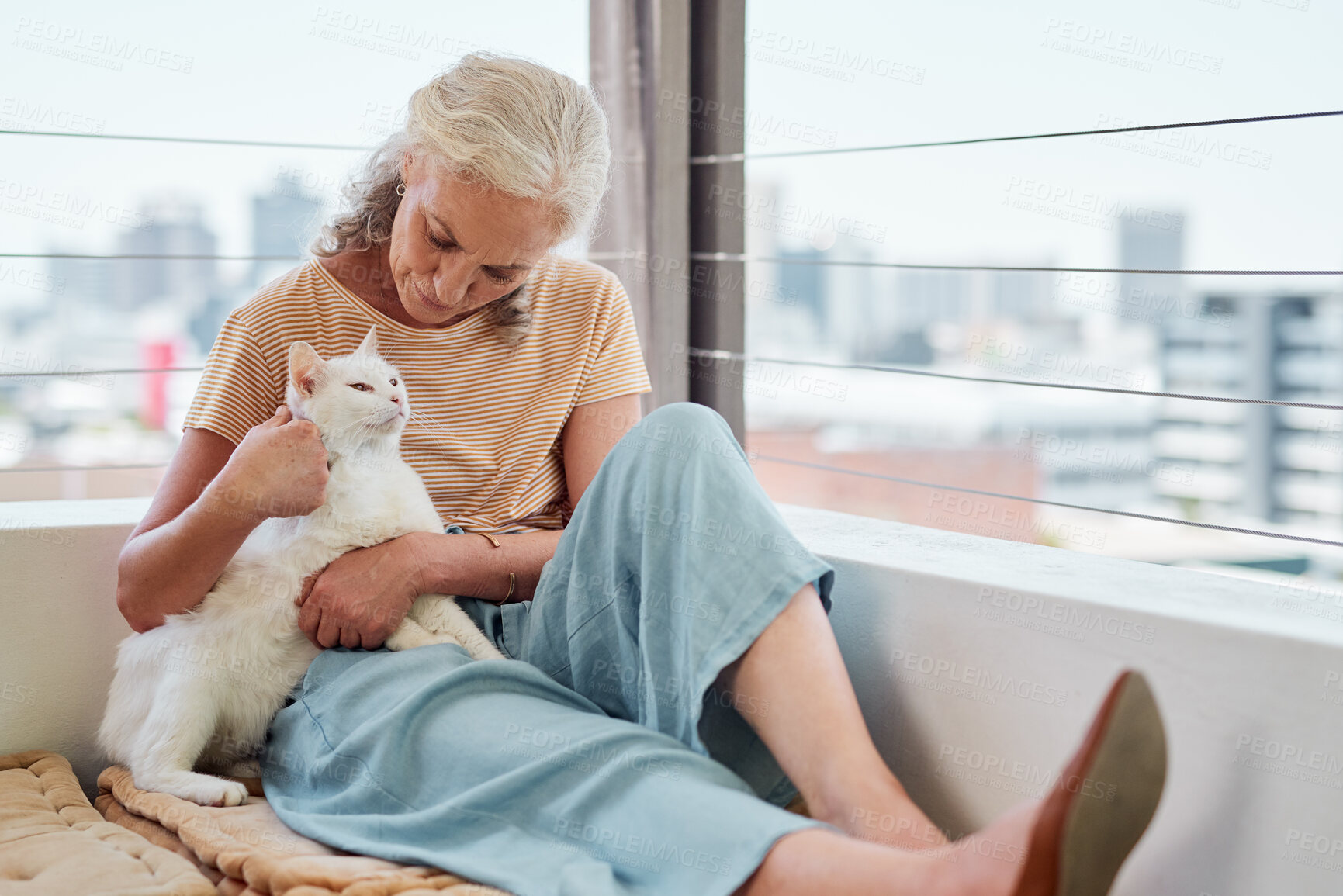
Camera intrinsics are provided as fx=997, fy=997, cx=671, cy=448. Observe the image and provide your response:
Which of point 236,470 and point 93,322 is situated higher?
point 93,322

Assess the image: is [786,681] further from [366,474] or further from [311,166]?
[311,166]

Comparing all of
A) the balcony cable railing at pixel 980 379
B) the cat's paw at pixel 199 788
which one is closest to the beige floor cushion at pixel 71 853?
the cat's paw at pixel 199 788

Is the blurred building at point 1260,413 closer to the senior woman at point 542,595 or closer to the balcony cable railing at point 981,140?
the balcony cable railing at point 981,140

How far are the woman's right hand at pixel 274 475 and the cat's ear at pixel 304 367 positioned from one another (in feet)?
0.20

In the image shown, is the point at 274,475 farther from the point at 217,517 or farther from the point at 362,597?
the point at 362,597

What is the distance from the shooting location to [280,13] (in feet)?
7.60

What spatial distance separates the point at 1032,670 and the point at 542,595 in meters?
0.54

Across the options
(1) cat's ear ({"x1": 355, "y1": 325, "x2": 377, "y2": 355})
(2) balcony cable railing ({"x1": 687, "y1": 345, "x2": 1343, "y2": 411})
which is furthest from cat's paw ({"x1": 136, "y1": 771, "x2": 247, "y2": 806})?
A: (2) balcony cable railing ({"x1": 687, "y1": 345, "x2": 1343, "y2": 411})

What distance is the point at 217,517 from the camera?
1086mm

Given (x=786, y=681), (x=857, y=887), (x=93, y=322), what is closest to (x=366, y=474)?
(x=786, y=681)

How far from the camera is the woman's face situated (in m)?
1.20

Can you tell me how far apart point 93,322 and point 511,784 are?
1.99 m

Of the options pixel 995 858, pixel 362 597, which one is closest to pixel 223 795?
pixel 362 597

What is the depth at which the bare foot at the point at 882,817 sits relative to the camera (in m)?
0.85
